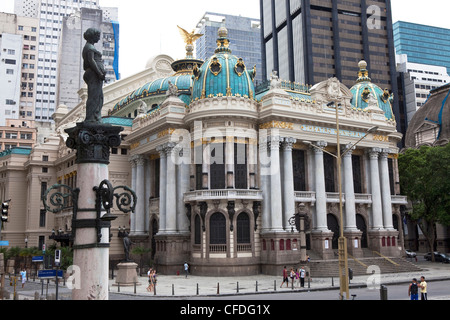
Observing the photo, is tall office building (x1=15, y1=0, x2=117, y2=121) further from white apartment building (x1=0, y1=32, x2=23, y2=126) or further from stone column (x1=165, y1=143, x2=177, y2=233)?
stone column (x1=165, y1=143, x2=177, y2=233)

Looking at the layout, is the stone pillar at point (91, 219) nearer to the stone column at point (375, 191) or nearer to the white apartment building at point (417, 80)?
the stone column at point (375, 191)

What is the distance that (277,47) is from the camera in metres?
162

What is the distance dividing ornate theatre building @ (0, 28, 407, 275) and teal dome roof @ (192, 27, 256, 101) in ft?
0.40

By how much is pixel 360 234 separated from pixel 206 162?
19.8 metres

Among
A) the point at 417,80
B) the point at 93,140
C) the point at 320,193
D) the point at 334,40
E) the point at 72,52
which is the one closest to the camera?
the point at 93,140

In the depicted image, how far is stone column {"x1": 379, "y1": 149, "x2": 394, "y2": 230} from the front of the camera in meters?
59.0

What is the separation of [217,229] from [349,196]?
16.6 meters

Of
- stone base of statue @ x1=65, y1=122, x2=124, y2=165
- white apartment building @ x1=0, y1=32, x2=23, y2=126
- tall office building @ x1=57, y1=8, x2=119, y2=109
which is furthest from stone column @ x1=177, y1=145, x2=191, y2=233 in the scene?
white apartment building @ x1=0, y1=32, x2=23, y2=126

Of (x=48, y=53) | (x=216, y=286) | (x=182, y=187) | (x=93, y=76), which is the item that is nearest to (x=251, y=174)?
(x=182, y=187)

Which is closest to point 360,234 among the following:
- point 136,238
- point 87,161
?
point 136,238

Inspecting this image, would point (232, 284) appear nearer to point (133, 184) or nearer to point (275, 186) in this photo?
point (275, 186)

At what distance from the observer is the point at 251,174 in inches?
2012

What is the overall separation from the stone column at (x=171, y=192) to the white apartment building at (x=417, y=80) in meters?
128
